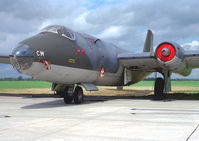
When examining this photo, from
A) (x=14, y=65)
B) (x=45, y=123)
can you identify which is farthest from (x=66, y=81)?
(x=45, y=123)

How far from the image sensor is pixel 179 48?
13820 mm

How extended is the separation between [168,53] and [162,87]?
2.35 metres

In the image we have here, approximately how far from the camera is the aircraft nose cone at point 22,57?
29.9ft

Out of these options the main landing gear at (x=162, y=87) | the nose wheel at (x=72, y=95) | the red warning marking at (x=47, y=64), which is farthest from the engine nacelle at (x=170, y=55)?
the red warning marking at (x=47, y=64)

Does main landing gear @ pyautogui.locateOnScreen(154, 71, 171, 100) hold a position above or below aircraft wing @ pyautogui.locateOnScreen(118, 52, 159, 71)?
below

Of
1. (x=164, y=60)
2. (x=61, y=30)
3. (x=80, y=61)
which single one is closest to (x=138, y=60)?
(x=164, y=60)

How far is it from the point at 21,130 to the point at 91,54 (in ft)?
24.6

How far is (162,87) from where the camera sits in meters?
14.8

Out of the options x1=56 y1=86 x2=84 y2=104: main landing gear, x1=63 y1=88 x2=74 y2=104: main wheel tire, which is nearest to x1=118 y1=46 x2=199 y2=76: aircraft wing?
x1=56 y1=86 x2=84 y2=104: main landing gear

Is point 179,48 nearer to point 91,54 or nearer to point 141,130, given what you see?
point 91,54

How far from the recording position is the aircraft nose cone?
910 centimetres

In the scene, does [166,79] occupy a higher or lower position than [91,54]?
lower

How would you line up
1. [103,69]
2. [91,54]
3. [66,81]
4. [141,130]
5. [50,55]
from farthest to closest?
[103,69], [91,54], [66,81], [50,55], [141,130]

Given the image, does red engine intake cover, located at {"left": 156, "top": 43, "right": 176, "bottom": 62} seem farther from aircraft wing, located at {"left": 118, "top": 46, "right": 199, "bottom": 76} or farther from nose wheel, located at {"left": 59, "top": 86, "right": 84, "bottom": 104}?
nose wheel, located at {"left": 59, "top": 86, "right": 84, "bottom": 104}
